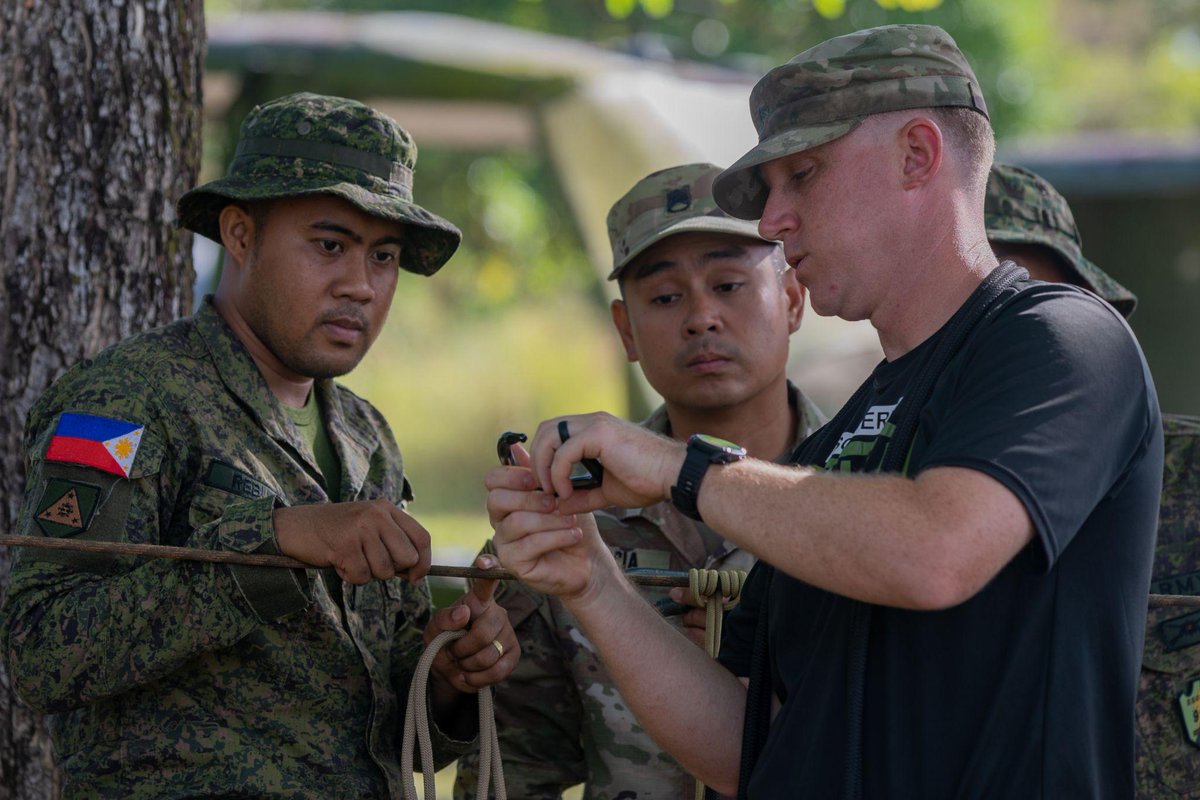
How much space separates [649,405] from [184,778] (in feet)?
21.6

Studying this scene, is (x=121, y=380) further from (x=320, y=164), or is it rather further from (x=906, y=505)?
(x=906, y=505)

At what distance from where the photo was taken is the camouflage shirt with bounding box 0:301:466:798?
9.28ft

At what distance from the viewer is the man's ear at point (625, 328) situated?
13.4ft

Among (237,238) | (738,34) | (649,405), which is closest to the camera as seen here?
(237,238)

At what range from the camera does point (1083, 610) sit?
2320 millimetres

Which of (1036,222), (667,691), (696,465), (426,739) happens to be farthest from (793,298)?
(696,465)

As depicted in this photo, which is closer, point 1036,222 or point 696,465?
point 696,465

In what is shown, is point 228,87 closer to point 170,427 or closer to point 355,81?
point 355,81

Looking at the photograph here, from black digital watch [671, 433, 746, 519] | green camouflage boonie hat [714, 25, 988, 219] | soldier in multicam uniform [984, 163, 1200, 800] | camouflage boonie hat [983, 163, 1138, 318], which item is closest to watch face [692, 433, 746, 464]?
black digital watch [671, 433, 746, 519]

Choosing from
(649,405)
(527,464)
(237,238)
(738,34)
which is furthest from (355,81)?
(738,34)

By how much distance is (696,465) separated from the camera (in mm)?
2422

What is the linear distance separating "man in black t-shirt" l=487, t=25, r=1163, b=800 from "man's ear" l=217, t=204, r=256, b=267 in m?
1.03

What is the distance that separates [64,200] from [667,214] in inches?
58.4

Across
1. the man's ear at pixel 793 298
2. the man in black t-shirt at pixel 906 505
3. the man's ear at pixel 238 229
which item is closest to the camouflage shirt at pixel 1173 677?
the man's ear at pixel 793 298
